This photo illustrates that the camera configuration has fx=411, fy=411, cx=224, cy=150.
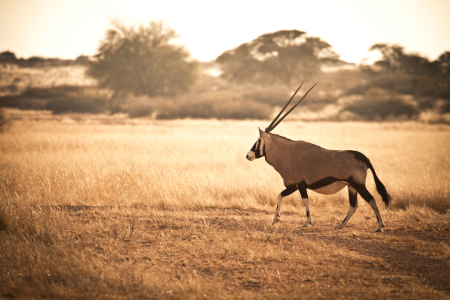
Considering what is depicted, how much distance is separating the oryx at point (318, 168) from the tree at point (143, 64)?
41.2 meters

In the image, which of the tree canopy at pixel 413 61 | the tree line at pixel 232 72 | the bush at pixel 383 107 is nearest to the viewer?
the bush at pixel 383 107

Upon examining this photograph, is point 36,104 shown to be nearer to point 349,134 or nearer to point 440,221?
point 349,134

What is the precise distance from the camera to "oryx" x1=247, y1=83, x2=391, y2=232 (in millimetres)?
6855

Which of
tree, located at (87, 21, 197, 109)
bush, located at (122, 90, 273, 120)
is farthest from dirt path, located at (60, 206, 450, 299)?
tree, located at (87, 21, 197, 109)

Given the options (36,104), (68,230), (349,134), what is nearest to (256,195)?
(68,230)

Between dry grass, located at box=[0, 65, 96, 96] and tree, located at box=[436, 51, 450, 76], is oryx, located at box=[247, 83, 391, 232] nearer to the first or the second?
tree, located at box=[436, 51, 450, 76]

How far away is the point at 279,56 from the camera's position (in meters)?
49.5

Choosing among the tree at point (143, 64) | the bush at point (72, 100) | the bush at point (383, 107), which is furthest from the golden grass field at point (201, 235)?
the tree at point (143, 64)

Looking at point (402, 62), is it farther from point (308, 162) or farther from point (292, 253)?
point (292, 253)

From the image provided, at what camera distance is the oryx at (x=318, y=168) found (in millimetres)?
6855

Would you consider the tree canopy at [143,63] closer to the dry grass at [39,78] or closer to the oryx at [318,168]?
the dry grass at [39,78]

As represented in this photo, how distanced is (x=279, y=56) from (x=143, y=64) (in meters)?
16.4

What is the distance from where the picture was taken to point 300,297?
4520 millimetres

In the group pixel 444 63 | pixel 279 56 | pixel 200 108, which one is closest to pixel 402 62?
pixel 444 63
